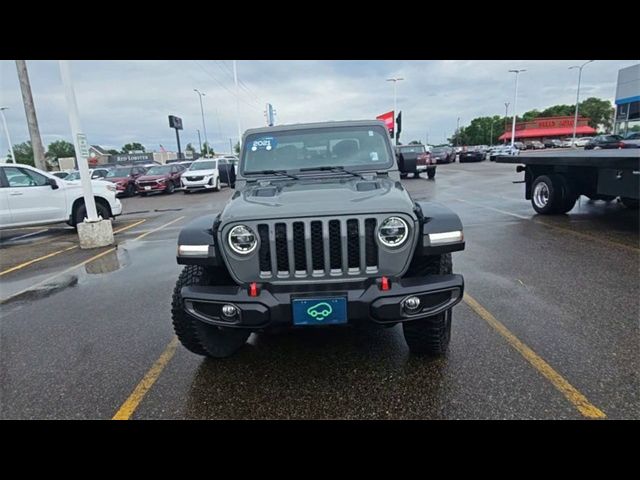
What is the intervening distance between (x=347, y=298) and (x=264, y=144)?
→ 2215 mm

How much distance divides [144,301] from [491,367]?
12.7 feet

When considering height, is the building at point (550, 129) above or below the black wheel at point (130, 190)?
above

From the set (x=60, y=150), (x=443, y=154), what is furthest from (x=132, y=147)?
(x=443, y=154)

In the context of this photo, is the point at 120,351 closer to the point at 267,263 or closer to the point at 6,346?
the point at 6,346

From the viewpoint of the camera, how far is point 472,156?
3694 cm

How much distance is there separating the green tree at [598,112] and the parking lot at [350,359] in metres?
102

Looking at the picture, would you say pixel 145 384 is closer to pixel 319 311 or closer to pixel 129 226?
pixel 319 311

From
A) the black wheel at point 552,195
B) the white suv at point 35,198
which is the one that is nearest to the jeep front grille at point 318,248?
the black wheel at point 552,195

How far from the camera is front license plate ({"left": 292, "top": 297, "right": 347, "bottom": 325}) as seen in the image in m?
2.32

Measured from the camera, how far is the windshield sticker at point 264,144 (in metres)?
3.89

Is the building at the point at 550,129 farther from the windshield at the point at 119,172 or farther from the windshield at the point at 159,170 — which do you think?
the windshield at the point at 119,172

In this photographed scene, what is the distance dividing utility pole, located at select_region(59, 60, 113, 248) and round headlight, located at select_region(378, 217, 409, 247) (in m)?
7.16

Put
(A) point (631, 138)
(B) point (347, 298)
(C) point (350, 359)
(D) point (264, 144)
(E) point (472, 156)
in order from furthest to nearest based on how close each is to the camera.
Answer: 1. (E) point (472, 156)
2. (A) point (631, 138)
3. (D) point (264, 144)
4. (C) point (350, 359)
5. (B) point (347, 298)

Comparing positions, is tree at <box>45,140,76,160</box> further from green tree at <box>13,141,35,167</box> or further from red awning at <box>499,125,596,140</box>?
red awning at <box>499,125,596,140</box>
